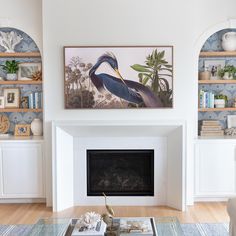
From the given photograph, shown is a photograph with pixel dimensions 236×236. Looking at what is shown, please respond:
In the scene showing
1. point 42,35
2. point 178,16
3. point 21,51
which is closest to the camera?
point 178,16

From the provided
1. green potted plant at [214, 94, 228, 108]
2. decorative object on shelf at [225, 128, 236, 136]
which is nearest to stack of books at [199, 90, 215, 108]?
green potted plant at [214, 94, 228, 108]

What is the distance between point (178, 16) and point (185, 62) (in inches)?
22.1

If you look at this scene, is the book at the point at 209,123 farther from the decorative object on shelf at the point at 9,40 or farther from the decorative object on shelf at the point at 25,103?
the decorative object on shelf at the point at 9,40

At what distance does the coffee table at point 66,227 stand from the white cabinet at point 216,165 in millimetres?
1661

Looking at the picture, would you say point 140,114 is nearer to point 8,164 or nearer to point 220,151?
point 220,151

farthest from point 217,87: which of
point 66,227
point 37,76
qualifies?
point 66,227

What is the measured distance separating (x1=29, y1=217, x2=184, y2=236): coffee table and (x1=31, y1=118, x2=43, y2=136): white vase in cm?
203

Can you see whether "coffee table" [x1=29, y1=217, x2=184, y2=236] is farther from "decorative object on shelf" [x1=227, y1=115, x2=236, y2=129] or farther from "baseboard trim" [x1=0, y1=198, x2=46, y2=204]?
"decorative object on shelf" [x1=227, y1=115, x2=236, y2=129]

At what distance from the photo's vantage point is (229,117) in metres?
5.36

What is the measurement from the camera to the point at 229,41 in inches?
202

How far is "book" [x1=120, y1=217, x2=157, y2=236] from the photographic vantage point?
9.78ft

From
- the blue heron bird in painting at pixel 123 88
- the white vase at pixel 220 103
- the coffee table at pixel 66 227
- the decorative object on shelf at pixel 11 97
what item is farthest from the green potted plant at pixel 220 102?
the decorative object on shelf at pixel 11 97

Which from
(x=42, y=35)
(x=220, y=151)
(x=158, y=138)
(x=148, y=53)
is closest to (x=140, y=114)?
(x=158, y=138)

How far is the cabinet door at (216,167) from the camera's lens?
16.0ft
